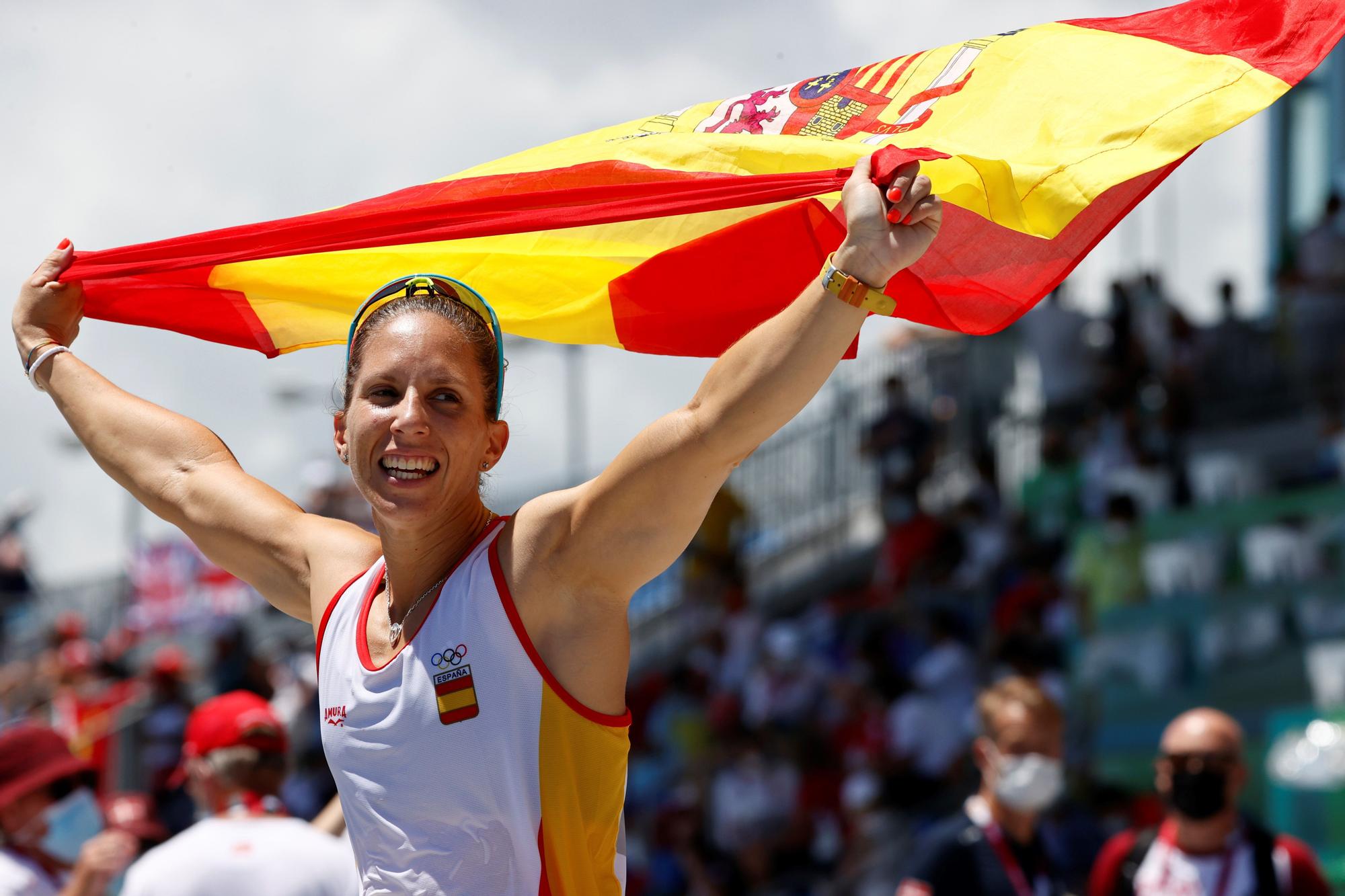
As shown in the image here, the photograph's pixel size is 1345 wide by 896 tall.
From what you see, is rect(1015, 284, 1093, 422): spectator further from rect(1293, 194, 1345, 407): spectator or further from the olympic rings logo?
the olympic rings logo

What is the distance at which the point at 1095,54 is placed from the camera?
10.1 ft

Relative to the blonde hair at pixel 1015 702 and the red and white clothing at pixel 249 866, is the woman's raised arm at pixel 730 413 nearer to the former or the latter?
the red and white clothing at pixel 249 866

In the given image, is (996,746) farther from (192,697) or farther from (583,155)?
(192,697)

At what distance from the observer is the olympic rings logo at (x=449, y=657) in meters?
2.57

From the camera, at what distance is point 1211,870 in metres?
5.34

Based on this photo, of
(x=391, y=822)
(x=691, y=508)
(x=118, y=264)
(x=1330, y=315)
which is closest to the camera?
(x=691, y=508)

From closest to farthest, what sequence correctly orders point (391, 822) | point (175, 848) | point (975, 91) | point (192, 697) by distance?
1. point (391, 822)
2. point (975, 91)
3. point (175, 848)
4. point (192, 697)

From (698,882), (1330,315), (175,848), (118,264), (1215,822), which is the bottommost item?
(698,882)

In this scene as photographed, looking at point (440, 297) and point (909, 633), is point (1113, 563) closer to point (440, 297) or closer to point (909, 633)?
point (909, 633)

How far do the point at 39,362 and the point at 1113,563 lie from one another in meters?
9.36

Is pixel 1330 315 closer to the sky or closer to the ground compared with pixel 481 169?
closer to the sky

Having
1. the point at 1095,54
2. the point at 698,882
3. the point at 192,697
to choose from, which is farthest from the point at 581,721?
the point at 192,697

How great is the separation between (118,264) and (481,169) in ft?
2.85

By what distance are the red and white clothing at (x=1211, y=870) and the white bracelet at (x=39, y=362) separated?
12.7 feet
